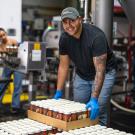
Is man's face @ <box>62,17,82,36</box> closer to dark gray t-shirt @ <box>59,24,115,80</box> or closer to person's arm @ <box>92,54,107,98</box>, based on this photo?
dark gray t-shirt @ <box>59,24,115,80</box>

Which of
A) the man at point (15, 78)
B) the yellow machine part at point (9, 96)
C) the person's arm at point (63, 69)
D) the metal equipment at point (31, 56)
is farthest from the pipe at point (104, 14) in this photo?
the yellow machine part at point (9, 96)

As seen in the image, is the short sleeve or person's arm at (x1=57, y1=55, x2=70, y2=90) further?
person's arm at (x1=57, y1=55, x2=70, y2=90)

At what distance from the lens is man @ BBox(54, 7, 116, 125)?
3.08 metres

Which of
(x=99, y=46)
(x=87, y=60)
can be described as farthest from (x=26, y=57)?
(x=99, y=46)

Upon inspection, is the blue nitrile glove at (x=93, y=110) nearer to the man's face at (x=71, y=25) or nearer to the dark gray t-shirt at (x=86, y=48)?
the dark gray t-shirt at (x=86, y=48)

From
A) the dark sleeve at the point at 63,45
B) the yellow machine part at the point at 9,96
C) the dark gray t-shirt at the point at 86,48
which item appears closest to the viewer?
the dark gray t-shirt at the point at 86,48

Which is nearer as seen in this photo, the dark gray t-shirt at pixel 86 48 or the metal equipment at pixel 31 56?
the dark gray t-shirt at pixel 86 48

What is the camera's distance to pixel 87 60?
3.40 meters

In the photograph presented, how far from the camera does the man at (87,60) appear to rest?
3.08 m

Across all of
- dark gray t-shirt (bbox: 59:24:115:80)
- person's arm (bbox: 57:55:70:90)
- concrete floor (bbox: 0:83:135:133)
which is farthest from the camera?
concrete floor (bbox: 0:83:135:133)

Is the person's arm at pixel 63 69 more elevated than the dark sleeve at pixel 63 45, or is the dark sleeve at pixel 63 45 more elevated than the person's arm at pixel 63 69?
the dark sleeve at pixel 63 45

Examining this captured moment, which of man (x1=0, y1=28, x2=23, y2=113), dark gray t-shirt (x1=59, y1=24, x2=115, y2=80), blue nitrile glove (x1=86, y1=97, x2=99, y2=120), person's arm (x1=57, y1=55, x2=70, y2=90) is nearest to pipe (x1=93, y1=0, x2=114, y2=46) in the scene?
dark gray t-shirt (x1=59, y1=24, x2=115, y2=80)

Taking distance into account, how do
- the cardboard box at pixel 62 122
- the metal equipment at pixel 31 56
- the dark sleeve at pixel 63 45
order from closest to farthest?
the cardboard box at pixel 62 122, the dark sleeve at pixel 63 45, the metal equipment at pixel 31 56

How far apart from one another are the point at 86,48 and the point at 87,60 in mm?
143
